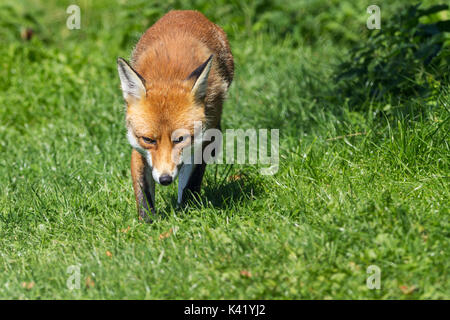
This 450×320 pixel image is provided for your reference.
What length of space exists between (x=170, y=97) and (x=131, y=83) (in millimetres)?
295

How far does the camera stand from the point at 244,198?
459 cm

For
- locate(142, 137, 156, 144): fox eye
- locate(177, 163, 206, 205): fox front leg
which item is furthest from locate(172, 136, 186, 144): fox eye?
locate(177, 163, 206, 205): fox front leg

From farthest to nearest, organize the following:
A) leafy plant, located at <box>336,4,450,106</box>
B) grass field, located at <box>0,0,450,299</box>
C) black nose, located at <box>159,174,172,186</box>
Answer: leafy plant, located at <box>336,4,450,106</box> → black nose, located at <box>159,174,172,186</box> → grass field, located at <box>0,0,450,299</box>

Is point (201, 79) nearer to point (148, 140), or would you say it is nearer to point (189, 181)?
point (148, 140)

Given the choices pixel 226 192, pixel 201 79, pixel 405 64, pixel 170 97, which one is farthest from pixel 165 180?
pixel 405 64

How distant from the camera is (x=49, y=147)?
A: 251 inches

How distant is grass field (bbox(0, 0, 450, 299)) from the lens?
3.49m

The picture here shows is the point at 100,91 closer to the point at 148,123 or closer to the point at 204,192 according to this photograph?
the point at 204,192

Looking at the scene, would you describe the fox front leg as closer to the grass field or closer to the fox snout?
the grass field

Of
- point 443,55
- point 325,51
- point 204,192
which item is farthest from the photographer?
point 325,51
